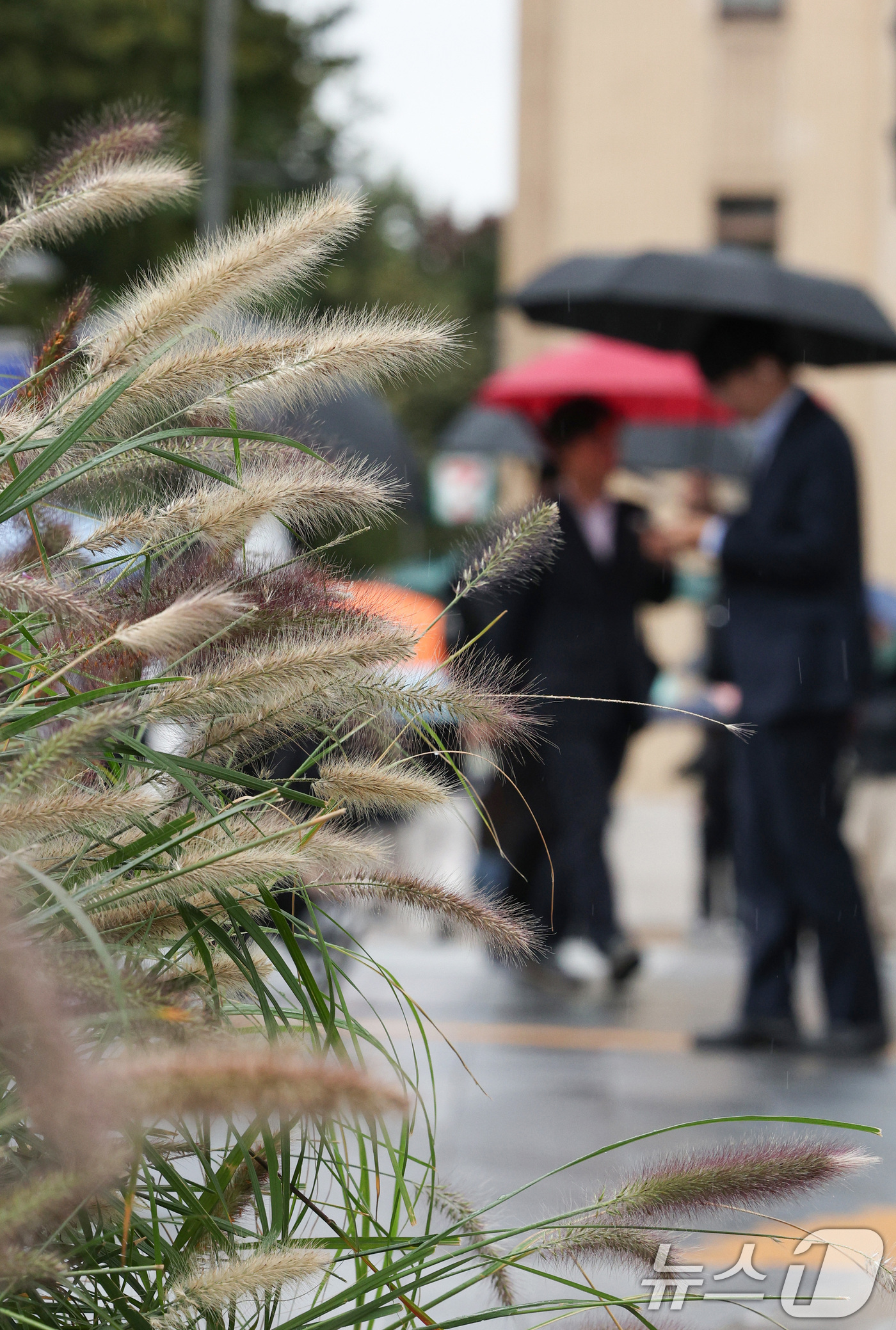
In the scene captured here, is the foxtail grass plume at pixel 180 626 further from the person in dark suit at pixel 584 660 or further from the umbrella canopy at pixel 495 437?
the umbrella canopy at pixel 495 437

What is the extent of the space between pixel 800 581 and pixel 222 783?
3.79m

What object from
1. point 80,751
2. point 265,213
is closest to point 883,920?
point 265,213

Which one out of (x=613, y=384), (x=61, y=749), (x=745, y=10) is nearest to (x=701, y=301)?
(x=613, y=384)

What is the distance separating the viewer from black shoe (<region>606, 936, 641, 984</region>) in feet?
19.5

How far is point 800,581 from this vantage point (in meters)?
5.10

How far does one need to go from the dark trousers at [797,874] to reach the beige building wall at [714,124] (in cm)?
1268

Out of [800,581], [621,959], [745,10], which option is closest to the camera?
[800,581]

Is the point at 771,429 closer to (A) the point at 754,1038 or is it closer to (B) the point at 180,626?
(A) the point at 754,1038

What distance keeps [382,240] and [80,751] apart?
Answer: 101 feet

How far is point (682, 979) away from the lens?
6.43 meters

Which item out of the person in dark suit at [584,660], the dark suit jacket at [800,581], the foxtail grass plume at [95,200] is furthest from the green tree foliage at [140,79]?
the foxtail grass plume at [95,200]

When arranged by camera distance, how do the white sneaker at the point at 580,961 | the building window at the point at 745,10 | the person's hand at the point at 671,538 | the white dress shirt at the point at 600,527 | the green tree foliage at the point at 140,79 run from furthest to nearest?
the green tree foliage at the point at 140,79
the building window at the point at 745,10
the white dress shirt at the point at 600,527
the white sneaker at the point at 580,961
the person's hand at the point at 671,538

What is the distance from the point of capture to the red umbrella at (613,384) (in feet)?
29.6

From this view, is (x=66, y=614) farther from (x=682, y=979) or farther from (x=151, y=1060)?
(x=682, y=979)
